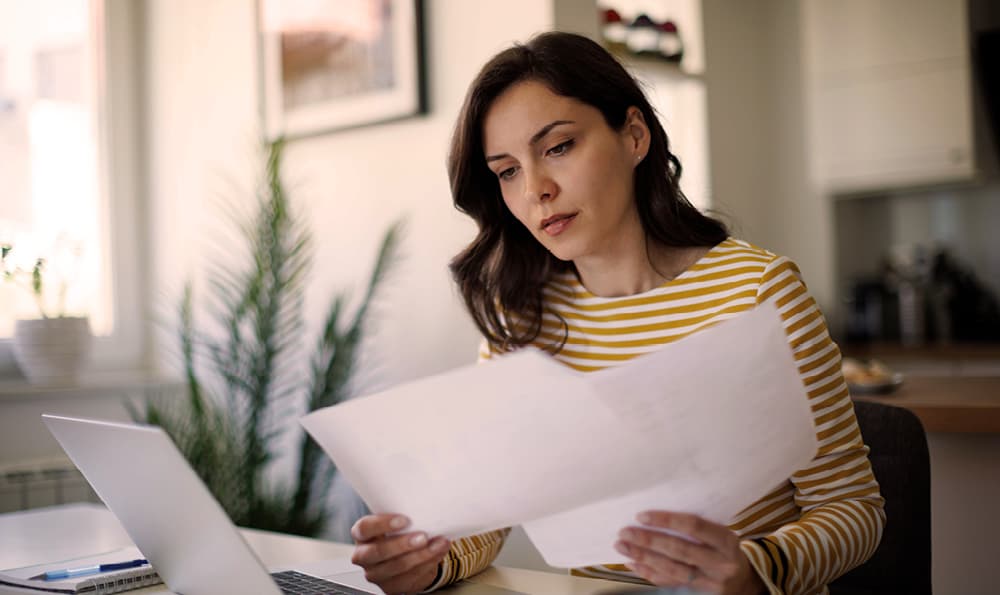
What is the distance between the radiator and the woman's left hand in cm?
228

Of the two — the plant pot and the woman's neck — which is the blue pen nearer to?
the woman's neck

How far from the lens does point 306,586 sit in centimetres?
109

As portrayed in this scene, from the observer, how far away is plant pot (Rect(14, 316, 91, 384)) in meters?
2.78

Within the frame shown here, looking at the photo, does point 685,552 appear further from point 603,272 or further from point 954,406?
point 954,406

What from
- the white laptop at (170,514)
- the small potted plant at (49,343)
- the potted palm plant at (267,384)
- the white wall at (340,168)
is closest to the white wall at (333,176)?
the white wall at (340,168)

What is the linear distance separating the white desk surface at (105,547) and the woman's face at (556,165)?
406mm

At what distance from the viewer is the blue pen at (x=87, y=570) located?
3.76 ft

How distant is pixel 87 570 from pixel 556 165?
739 millimetres

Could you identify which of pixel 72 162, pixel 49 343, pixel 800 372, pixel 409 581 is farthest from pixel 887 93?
pixel 409 581

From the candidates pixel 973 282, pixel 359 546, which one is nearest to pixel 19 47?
pixel 359 546

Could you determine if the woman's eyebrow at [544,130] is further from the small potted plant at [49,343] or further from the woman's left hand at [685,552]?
the small potted plant at [49,343]

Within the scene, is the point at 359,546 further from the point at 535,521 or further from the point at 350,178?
the point at 350,178

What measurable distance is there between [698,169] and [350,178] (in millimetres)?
1602

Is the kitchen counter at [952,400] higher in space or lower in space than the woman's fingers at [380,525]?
lower
